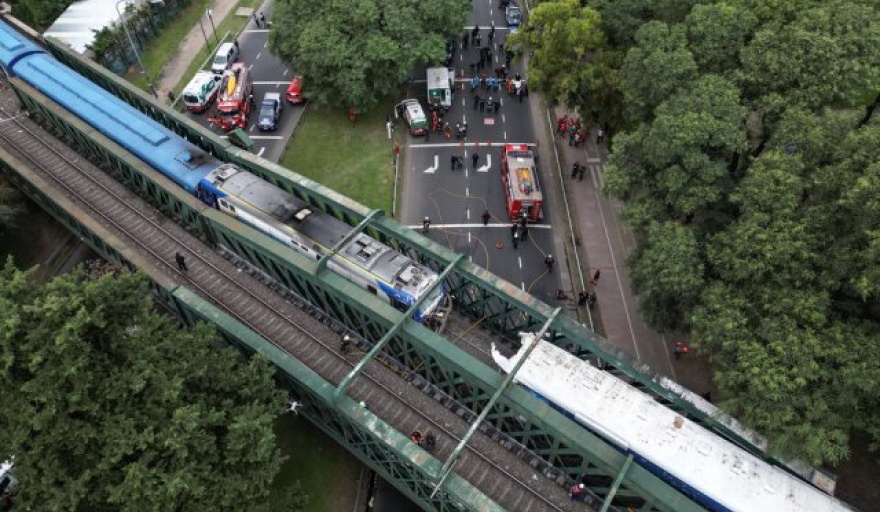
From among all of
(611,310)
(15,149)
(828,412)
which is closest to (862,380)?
(828,412)

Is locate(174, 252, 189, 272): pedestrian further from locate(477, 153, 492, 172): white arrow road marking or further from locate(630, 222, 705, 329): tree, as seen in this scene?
locate(630, 222, 705, 329): tree

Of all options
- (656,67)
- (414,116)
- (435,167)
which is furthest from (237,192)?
(656,67)

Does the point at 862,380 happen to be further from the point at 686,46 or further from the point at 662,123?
the point at 686,46

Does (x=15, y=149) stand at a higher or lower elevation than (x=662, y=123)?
lower

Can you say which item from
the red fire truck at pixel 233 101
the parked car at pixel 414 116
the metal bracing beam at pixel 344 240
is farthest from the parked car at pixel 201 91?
the metal bracing beam at pixel 344 240

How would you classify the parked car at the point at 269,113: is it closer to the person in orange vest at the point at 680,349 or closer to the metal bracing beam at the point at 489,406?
the metal bracing beam at the point at 489,406

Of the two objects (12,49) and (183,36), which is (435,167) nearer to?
(12,49)

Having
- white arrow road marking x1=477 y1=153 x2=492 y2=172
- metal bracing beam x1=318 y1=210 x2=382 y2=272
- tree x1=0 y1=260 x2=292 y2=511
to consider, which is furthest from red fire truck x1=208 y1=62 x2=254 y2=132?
tree x1=0 y1=260 x2=292 y2=511
